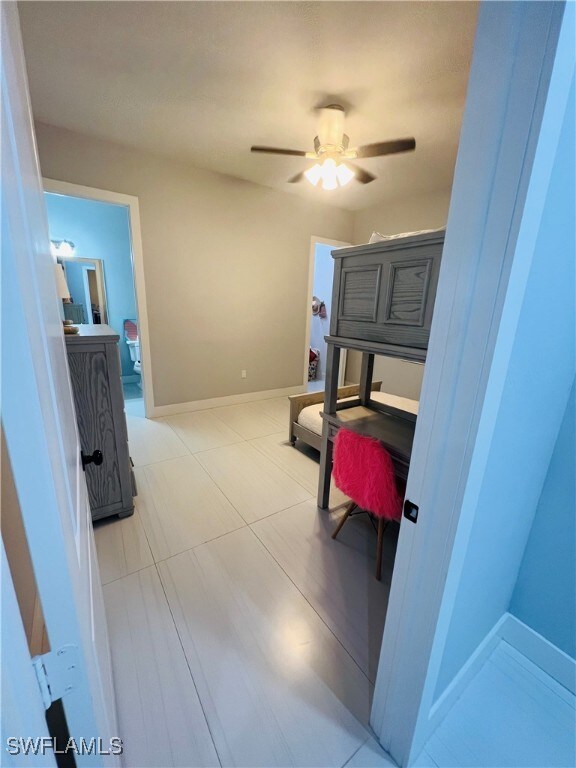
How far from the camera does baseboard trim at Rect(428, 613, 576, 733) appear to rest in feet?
3.41

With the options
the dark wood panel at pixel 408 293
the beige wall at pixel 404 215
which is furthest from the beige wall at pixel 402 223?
the dark wood panel at pixel 408 293

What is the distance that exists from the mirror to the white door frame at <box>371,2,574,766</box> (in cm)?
505

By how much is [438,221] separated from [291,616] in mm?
4204

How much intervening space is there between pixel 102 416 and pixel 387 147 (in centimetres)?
253

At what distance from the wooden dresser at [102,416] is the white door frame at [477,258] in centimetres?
155

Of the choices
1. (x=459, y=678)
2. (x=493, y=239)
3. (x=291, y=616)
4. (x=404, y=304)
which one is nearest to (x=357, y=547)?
(x=291, y=616)

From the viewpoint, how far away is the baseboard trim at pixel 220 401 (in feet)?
11.7

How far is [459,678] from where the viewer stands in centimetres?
106

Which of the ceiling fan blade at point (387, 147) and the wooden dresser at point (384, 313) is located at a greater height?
the ceiling fan blade at point (387, 147)

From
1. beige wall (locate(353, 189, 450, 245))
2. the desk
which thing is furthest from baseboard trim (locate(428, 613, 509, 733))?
beige wall (locate(353, 189, 450, 245))

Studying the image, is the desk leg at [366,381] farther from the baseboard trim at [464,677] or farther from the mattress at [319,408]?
the baseboard trim at [464,677]

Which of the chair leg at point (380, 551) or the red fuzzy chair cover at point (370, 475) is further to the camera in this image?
the chair leg at point (380, 551)

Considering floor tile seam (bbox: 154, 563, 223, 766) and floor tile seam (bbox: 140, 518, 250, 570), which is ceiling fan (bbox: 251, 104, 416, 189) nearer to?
floor tile seam (bbox: 140, 518, 250, 570)

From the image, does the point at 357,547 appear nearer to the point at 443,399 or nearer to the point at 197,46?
the point at 443,399
